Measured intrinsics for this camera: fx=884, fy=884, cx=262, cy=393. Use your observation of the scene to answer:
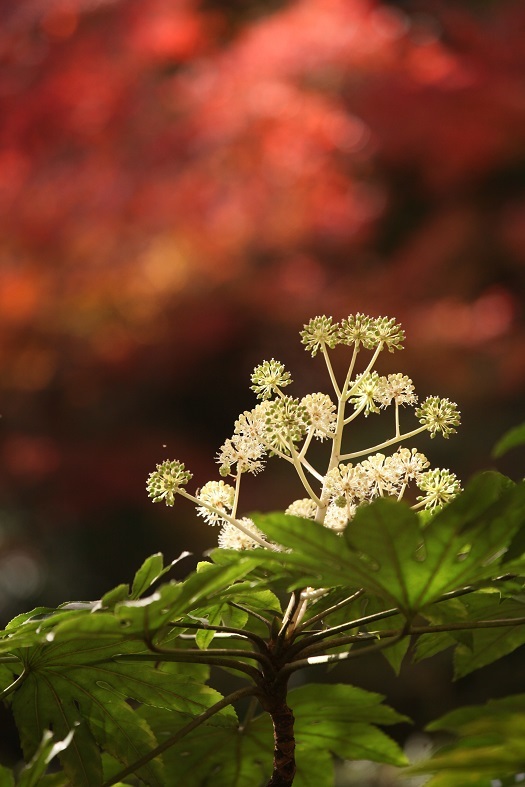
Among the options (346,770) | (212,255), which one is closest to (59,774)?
(346,770)

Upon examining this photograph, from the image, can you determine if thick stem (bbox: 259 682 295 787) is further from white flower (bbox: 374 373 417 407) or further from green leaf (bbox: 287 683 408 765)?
white flower (bbox: 374 373 417 407)

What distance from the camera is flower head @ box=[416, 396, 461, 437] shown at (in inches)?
25.6

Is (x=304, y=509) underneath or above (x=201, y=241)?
underneath

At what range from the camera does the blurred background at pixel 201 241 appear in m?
4.33

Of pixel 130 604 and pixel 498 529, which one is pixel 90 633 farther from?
pixel 498 529

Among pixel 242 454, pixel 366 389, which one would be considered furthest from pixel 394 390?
pixel 242 454

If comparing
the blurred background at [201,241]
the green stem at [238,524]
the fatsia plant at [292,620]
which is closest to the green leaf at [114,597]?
the fatsia plant at [292,620]

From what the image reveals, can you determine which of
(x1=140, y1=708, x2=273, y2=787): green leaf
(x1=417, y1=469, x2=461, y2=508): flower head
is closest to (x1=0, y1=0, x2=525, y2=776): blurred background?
(x1=140, y1=708, x2=273, y2=787): green leaf

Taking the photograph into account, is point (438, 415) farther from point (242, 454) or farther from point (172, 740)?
point (172, 740)

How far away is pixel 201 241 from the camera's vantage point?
4.41 m

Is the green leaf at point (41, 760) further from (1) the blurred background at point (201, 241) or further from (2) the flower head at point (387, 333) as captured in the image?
(1) the blurred background at point (201, 241)

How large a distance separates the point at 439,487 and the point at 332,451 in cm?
8

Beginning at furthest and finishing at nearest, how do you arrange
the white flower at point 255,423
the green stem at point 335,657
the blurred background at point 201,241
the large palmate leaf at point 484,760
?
1. the blurred background at point 201,241
2. the white flower at point 255,423
3. the green stem at point 335,657
4. the large palmate leaf at point 484,760

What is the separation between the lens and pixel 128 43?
467cm
